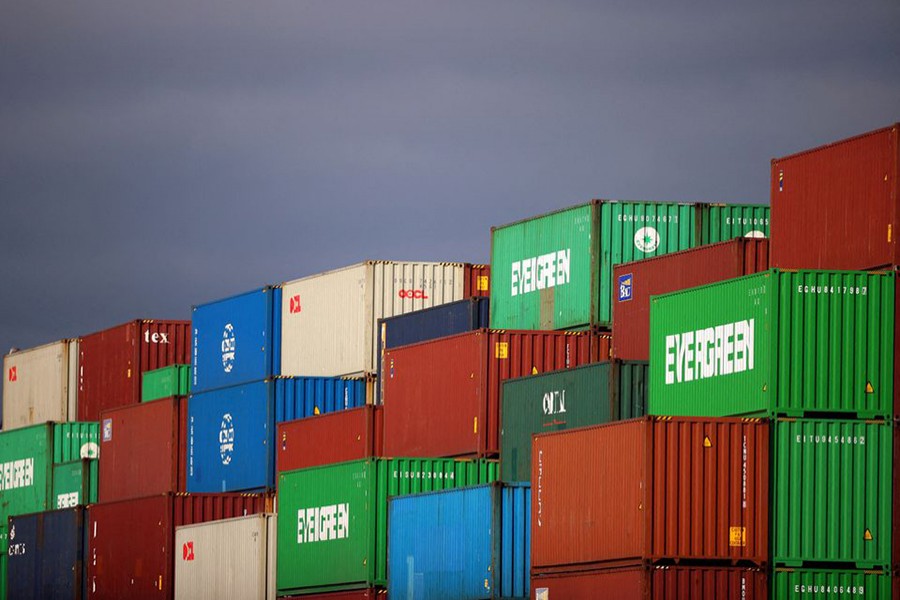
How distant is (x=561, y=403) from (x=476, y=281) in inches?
588

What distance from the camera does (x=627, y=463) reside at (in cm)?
3762

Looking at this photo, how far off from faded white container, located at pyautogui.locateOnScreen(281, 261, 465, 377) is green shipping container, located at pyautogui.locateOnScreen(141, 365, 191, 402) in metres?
6.73

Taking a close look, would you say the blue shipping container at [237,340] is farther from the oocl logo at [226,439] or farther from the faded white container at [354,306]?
the oocl logo at [226,439]

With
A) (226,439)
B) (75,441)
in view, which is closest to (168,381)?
(75,441)

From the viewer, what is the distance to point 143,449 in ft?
206

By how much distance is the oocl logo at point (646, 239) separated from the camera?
1903 inches

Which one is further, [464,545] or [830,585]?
[464,545]

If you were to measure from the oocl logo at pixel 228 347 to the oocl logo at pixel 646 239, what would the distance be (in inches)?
606

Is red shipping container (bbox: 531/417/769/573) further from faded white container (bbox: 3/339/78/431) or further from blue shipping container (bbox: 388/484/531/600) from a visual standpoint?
faded white container (bbox: 3/339/78/431)

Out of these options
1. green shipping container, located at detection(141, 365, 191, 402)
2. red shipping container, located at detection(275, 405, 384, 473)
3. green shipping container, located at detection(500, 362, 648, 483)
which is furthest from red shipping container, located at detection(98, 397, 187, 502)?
green shipping container, located at detection(500, 362, 648, 483)

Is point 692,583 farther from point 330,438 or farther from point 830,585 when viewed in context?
point 330,438

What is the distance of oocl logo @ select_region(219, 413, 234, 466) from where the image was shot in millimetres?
57938

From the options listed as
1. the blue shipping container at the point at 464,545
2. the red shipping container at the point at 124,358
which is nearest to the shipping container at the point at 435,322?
the blue shipping container at the point at 464,545

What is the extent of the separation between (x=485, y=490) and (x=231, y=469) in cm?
1716
